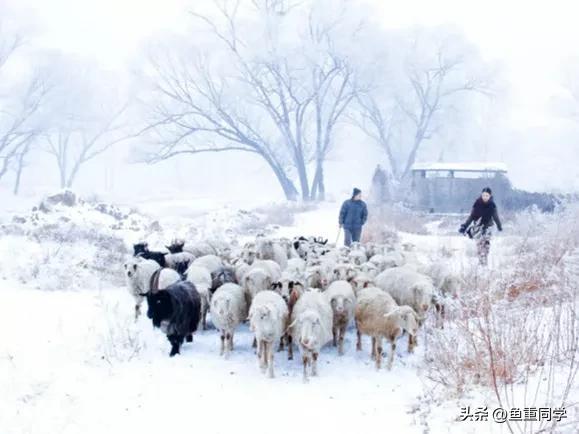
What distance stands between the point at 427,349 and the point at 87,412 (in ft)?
13.3

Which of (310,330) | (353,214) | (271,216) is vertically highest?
(353,214)

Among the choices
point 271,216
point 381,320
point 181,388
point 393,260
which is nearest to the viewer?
point 181,388

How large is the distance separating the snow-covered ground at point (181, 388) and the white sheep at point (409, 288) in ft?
2.07

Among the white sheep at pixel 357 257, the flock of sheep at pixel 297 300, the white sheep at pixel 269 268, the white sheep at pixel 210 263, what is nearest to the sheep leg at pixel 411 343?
the flock of sheep at pixel 297 300

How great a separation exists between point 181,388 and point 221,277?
9.41ft

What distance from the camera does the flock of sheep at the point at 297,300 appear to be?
7.03m

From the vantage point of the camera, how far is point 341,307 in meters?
7.59

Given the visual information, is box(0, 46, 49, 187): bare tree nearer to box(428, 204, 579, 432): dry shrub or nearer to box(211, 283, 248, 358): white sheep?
box(211, 283, 248, 358): white sheep

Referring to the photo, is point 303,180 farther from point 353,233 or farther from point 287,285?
point 287,285

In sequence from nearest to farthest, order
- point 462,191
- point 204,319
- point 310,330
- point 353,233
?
point 310,330 < point 204,319 < point 353,233 < point 462,191

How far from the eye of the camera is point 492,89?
1639 inches

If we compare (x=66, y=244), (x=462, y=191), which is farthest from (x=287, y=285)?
(x=462, y=191)

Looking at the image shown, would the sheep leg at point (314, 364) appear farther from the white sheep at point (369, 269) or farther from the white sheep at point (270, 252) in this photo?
the white sheep at point (270, 252)

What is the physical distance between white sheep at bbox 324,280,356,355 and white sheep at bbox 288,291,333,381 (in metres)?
0.18
